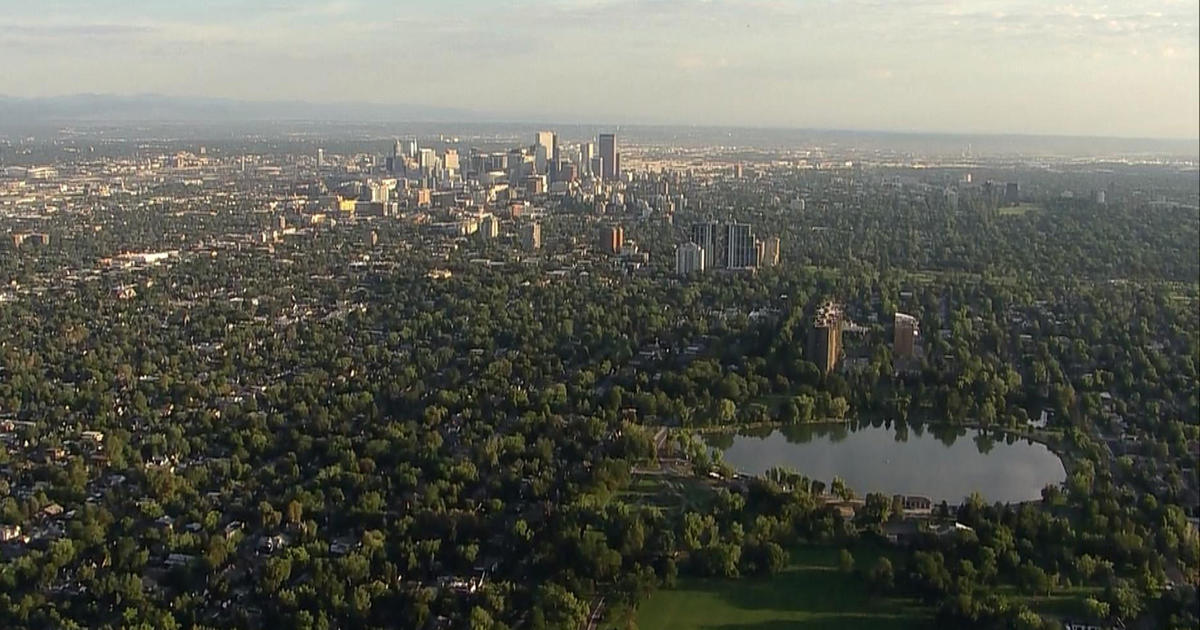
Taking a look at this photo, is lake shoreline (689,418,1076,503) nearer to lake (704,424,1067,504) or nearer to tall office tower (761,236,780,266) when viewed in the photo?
lake (704,424,1067,504)

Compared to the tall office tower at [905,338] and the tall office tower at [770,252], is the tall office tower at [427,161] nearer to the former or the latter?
the tall office tower at [770,252]

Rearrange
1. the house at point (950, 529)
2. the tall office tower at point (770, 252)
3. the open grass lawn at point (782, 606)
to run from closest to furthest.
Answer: the open grass lawn at point (782, 606)
the house at point (950, 529)
the tall office tower at point (770, 252)

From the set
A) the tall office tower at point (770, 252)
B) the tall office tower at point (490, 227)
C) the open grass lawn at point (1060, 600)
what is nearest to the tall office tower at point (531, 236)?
the tall office tower at point (490, 227)

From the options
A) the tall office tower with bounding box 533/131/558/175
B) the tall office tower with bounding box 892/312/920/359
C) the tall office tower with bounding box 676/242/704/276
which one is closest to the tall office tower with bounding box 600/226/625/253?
the tall office tower with bounding box 676/242/704/276

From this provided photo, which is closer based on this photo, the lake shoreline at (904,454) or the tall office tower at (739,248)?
the lake shoreline at (904,454)

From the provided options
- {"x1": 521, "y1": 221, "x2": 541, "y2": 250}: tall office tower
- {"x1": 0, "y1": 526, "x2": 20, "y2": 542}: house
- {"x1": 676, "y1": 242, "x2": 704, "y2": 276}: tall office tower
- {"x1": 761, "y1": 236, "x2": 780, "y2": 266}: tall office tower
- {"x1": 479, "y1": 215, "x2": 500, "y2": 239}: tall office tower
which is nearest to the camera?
{"x1": 0, "y1": 526, "x2": 20, "y2": 542}: house

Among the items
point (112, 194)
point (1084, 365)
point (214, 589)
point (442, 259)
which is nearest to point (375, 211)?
point (442, 259)

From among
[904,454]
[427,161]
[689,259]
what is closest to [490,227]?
[689,259]
